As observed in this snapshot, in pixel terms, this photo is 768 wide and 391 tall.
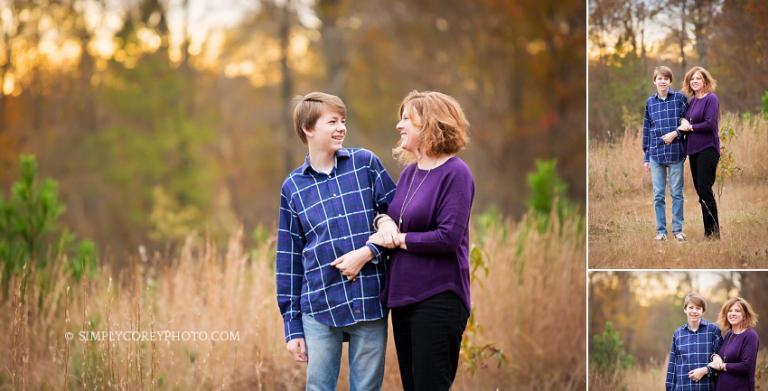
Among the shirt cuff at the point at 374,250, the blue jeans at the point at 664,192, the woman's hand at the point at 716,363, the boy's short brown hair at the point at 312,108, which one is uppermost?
the boy's short brown hair at the point at 312,108

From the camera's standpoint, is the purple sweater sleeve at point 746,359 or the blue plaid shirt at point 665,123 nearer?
the purple sweater sleeve at point 746,359

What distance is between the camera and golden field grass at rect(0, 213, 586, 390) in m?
5.01

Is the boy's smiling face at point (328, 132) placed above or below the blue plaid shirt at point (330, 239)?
above

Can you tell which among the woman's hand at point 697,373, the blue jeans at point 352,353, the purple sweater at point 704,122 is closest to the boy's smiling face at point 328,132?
the blue jeans at point 352,353

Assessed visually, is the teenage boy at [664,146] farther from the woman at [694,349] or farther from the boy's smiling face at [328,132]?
the boy's smiling face at [328,132]

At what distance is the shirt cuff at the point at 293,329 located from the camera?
3473 mm

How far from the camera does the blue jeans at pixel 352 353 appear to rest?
3434 millimetres

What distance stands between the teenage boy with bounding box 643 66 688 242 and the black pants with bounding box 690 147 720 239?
7cm

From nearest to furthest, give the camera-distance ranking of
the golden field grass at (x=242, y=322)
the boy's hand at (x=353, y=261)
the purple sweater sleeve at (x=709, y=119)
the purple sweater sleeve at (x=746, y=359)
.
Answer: the boy's hand at (x=353, y=261) → the purple sweater sleeve at (x=746, y=359) → the purple sweater sleeve at (x=709, y=119) → the golden field grass at (x=242, y=322)

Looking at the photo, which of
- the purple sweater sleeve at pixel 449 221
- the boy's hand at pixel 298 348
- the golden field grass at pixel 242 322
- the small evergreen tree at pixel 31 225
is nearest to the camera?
the purple sweater sleeve at pixel 449 221

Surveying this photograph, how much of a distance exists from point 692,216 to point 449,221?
163 centimetres

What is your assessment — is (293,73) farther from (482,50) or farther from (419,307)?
(419,307)

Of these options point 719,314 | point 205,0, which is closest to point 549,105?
point 205,0

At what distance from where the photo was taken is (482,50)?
1845cm
